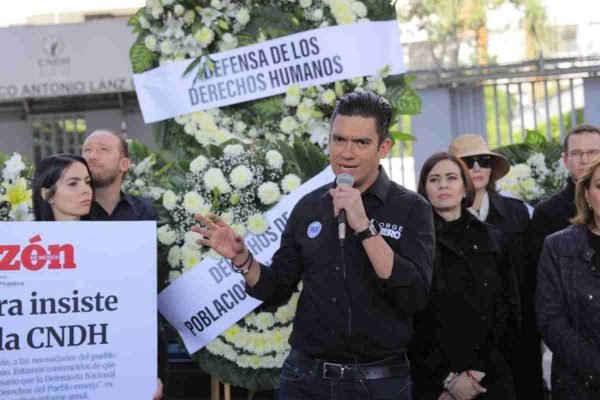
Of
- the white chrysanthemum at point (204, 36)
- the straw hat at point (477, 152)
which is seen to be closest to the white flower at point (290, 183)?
the white chrysanthemum at point (204, 36)

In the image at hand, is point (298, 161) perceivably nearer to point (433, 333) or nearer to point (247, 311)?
A: point (247, 311)

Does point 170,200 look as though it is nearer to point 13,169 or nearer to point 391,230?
point 13,169

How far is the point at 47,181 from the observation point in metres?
3.67

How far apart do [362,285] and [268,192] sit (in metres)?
1.45

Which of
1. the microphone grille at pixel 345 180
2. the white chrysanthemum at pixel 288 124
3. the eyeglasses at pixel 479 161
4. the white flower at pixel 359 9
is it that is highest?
the white flower at pixel 359 9

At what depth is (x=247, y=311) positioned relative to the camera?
4.09 metres

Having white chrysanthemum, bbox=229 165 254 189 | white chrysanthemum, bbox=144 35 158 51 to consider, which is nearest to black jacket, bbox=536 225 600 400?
white chrysanthemum, bbox=229 165 254 189

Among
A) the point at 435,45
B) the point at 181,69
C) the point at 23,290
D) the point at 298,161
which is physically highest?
the point at 435,45

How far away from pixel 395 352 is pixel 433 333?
41.2 inches

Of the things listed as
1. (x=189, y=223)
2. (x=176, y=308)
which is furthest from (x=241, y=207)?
(x=176, y=308)

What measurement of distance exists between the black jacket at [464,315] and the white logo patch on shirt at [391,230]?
1052mm

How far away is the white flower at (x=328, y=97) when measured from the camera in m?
4.55

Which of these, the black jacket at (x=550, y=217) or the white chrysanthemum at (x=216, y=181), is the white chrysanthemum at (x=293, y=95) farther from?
the black jacket at (x=550, y=217)

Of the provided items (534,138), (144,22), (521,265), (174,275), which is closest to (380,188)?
(174,275)
